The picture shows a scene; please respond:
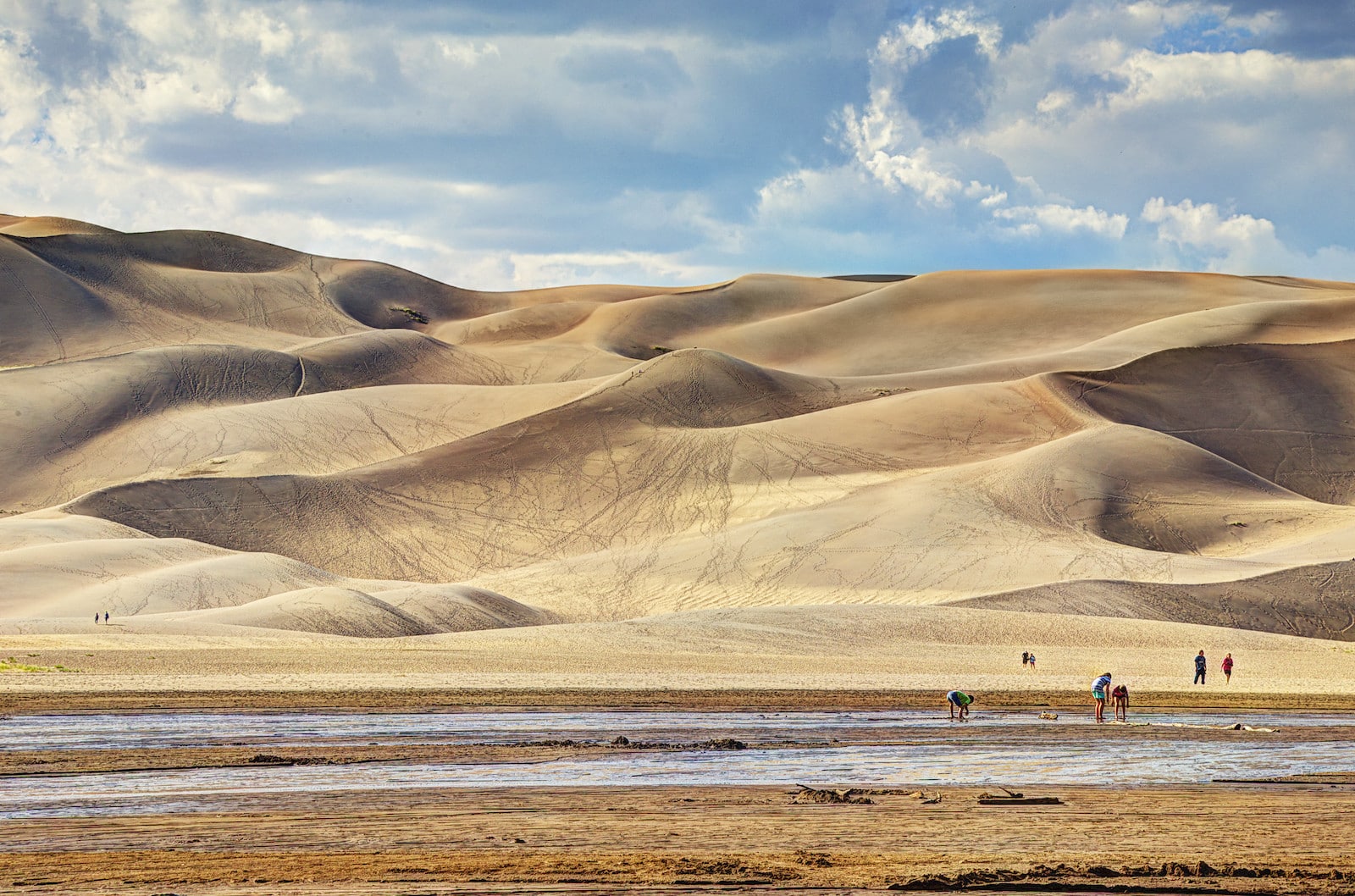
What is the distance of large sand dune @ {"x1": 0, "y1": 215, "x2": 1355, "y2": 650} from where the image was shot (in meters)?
56.6

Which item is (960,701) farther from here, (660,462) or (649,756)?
(660,462)

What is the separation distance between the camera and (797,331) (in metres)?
144

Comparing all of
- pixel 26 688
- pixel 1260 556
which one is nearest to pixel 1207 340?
pixel 1260 556

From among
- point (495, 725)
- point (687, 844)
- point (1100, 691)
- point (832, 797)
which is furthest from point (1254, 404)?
point (687, 844)

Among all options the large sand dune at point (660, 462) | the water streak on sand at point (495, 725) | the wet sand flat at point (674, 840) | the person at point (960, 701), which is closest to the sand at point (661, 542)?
the wet sand flat at point (674, 840)

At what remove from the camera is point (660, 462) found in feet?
281

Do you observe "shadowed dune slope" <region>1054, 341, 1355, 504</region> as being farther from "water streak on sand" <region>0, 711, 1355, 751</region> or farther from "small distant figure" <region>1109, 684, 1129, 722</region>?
"water streak on sand" <region>0, 711, 1355, 751</region>

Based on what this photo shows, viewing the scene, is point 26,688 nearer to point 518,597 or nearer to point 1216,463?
point 518,597

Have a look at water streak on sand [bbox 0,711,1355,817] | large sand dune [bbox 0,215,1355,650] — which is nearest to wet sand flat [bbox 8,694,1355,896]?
water streak on sand [bbox 0,711,1355,817]

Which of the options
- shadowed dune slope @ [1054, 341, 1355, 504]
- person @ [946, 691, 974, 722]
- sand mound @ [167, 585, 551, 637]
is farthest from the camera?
shadowed dune slope @ [1054, 341, 1355, 504]

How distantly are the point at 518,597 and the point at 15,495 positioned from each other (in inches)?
1645

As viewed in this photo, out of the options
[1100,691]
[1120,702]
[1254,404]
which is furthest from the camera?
[1254,404]

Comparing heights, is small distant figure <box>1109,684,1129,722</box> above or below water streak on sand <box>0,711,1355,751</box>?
above

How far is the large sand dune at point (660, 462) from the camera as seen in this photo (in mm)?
56625
